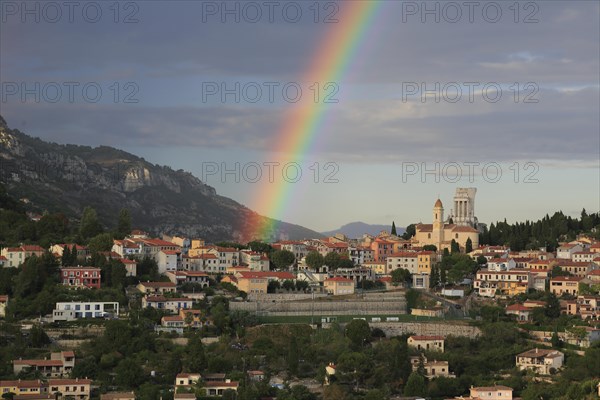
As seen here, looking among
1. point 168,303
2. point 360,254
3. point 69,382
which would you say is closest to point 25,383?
point 69,382

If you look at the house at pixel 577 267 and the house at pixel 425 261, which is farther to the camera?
the house at pixel 425 261

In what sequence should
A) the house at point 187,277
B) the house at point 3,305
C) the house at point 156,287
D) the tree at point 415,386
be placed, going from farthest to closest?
the house at point 187,277 < the house at point 156,287 < the house at point 3,305 < the tree at point 415,386

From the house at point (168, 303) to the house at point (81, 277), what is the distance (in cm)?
260

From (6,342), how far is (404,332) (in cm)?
1610

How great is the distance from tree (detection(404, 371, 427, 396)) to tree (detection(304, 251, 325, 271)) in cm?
1840

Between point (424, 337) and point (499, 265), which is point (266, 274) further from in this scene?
point (499, 265)

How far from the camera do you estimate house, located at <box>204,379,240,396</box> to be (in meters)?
43.2

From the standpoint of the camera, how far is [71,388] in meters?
42.2

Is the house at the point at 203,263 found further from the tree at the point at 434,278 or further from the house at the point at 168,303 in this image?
the tree at the point at 434,278

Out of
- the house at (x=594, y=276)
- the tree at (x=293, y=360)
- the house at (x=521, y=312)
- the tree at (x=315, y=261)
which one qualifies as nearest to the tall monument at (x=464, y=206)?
the tree at (x=315, y=261)

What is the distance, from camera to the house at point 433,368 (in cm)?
4647

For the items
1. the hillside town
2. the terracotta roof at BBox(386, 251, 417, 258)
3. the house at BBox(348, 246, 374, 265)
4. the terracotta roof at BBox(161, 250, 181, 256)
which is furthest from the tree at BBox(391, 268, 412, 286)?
the terracotta roof at BBox(161, 250, 181, 256)

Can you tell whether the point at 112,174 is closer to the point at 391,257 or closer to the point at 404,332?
the point at 391,257

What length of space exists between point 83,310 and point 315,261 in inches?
610
